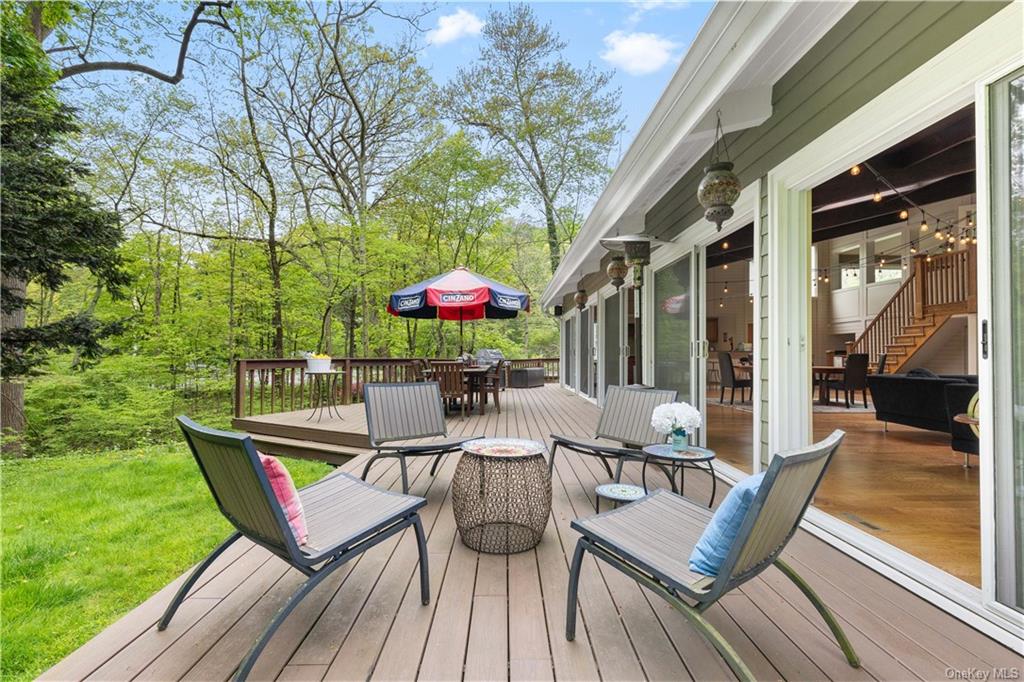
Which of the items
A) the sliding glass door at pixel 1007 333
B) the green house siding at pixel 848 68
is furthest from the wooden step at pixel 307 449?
the sliding glass door at pixel 1007 333

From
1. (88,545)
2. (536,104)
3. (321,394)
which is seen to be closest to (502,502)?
(88,545)

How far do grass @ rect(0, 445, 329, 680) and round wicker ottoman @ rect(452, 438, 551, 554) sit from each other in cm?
159

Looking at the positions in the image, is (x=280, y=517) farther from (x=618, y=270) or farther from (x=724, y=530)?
(x=618, y=270)

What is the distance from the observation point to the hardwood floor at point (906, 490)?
91.8 inches

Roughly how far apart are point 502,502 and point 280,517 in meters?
1.16

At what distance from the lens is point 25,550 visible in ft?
8.65

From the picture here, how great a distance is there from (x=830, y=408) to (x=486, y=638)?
27.4 ft

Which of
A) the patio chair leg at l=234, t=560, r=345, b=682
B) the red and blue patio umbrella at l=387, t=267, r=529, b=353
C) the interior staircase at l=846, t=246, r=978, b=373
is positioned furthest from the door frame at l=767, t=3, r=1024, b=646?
the interior staircase at l=846, t=246, r=978, b=373

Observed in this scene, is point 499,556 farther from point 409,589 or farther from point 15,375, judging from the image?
point 15,375

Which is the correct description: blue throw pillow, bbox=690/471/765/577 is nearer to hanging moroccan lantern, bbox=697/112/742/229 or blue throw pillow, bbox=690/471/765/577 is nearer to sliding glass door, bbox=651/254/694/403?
hanging moroccan lantern, bbox=697/112/742/229

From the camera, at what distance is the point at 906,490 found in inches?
131

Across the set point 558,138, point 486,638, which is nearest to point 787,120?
point 486,638

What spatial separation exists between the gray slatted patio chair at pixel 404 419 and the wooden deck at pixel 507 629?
1026 mm

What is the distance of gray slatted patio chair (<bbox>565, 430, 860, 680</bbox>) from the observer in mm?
1279
